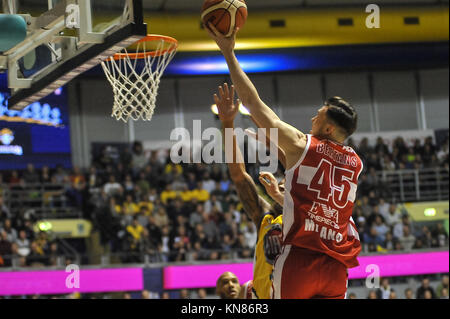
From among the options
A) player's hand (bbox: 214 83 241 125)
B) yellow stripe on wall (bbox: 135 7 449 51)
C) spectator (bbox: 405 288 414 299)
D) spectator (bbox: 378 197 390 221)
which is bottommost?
spectator (bbox: 405 288 414 299)

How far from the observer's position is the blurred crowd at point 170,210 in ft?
41.6

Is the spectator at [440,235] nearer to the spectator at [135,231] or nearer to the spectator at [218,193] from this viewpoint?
the spectator at [218,193]

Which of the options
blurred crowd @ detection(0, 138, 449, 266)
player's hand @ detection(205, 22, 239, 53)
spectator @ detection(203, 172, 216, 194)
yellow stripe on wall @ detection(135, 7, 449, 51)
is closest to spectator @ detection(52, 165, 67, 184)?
blurred crowd @ detection(0, 138, 449, 266)

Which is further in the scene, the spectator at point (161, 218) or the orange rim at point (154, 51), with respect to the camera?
the spectator at point (161, 218)

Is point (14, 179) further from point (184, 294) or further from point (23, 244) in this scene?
point (184, 294)

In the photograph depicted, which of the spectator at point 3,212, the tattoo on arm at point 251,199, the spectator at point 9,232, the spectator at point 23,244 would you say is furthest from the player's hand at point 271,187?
the spectator at point 3,212

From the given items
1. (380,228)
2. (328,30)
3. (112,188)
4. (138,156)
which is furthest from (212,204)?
(328,30)

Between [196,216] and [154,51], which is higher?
[154,51]

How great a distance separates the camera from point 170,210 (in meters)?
13.6

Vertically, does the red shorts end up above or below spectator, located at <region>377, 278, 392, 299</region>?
above

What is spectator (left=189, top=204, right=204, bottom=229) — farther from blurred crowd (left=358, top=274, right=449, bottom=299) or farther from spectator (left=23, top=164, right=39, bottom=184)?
spectator (left=23, top=164, right=39, bottom=184)

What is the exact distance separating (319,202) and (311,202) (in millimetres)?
34

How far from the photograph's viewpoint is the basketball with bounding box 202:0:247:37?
304 centimetres

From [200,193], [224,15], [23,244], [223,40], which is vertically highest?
[224,15]
